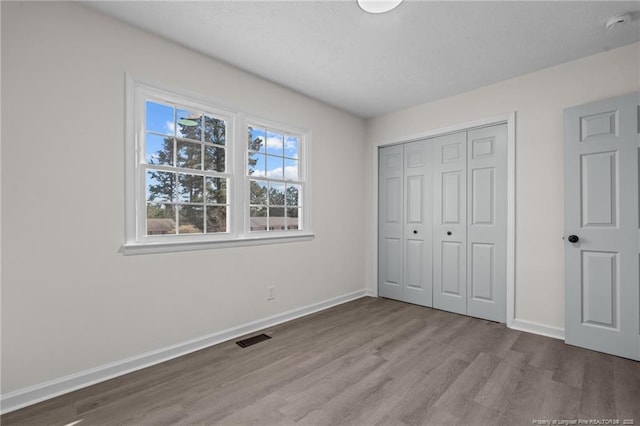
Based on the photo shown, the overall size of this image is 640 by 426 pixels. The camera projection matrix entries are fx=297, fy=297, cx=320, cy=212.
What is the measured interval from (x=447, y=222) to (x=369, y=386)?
7.82 feet

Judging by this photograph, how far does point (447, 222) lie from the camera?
12.4 ft

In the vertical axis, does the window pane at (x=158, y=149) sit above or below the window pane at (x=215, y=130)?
below

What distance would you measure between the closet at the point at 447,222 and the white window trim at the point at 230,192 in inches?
53.4

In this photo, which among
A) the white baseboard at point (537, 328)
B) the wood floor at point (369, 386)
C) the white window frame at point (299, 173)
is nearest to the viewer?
the wood floor at point (369, 386)

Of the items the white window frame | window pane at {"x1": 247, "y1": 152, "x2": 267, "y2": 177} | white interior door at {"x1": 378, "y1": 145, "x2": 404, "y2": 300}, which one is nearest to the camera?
the white window frame

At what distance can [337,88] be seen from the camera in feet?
11.5

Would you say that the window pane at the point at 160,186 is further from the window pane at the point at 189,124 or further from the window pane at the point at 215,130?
the window pane at the point at 215,130

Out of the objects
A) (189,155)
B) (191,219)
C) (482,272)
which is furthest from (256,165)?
(482,272)

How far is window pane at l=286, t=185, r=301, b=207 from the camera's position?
12.0 feet

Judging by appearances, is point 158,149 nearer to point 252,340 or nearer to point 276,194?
point 276,194

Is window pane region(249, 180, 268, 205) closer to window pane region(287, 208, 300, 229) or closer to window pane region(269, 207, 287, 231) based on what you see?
window pane region(269, 207, 287, 231)

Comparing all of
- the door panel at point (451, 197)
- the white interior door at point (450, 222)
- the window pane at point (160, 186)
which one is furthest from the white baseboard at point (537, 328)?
the window pane at point (160, 186)

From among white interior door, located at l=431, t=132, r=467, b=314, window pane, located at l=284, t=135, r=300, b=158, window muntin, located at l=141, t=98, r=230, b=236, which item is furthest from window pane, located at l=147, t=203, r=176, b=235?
white interior door, located at l=431, t=132, r=467, b=314

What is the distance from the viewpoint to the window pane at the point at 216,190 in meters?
2.86
